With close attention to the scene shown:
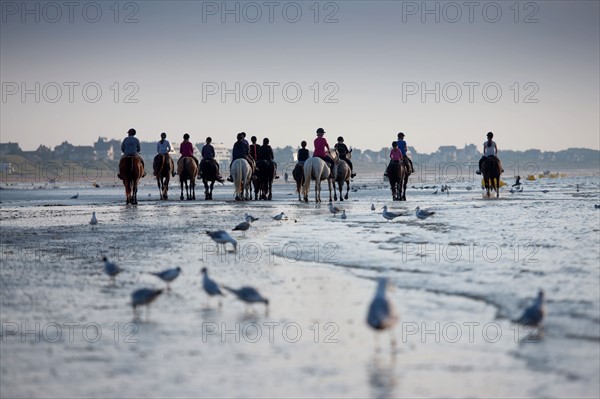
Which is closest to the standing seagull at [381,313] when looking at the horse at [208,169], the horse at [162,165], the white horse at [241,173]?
the white horse at [241,173]

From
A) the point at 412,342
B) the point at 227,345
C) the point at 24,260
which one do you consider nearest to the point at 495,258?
the point at 412,342

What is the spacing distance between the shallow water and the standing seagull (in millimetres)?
203

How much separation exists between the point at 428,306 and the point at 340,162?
21527 mm

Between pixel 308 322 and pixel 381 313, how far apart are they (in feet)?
3.87

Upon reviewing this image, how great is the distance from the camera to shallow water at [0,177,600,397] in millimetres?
4043

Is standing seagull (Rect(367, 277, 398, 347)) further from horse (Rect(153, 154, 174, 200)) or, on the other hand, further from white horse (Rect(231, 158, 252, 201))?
horse (Rect(153, 154, 174, 200))

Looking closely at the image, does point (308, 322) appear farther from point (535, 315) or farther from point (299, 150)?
point (299, 150)

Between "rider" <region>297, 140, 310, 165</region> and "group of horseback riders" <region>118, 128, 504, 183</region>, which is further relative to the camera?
"rider" <region>297, 140, 310, 165</region>

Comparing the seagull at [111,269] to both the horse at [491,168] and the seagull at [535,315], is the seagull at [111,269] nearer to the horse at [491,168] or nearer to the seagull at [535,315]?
the seagull at [535,315]

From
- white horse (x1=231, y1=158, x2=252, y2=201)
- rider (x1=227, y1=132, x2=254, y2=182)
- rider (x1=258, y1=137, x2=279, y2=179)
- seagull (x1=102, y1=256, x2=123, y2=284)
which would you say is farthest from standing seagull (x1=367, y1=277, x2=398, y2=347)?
rider (x1=258, y1=137, x2=279, y2=179)

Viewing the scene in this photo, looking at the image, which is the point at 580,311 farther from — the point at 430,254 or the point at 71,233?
the point at 71,233

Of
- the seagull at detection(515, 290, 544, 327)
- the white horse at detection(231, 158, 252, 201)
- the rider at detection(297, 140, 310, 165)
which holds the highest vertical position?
the rider at detection(297, 140, 310, 165)

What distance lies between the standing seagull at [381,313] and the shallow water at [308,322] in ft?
0.67

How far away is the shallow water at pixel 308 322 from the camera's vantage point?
4.04m
